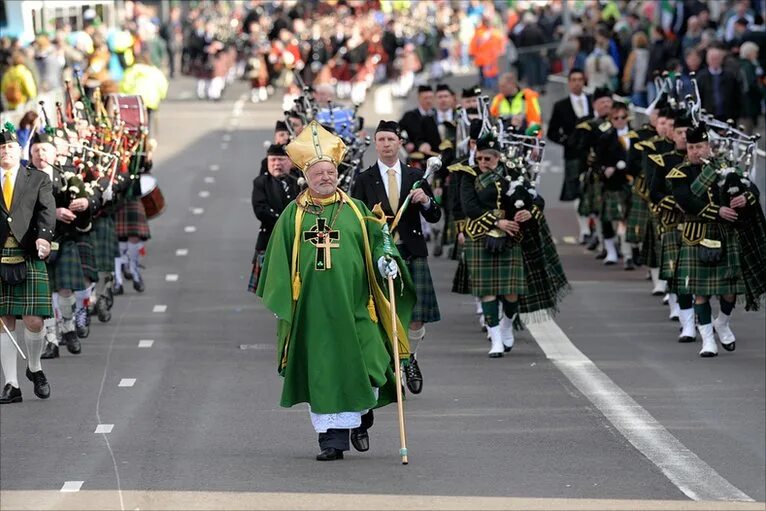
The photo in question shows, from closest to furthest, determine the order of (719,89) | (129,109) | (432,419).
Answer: (432,419) < (129,109) < (719,89)

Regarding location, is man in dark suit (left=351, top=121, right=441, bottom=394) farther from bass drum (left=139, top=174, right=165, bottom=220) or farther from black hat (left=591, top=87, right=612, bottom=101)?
black hat (left=591, top=87, right=612, bottom=101)

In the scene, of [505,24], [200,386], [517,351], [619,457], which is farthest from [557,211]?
[505,24]

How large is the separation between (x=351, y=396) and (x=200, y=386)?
339 cm

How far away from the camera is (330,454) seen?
11.7 metres

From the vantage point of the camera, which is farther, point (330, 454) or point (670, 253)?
point (670, 253)

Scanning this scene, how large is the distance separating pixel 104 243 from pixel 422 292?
4224 millimetres

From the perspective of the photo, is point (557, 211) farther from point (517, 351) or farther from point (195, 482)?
point (195, 482)

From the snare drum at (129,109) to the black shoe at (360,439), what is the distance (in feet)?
22.8

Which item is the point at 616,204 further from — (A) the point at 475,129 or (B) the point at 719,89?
(A) the point at 475,129

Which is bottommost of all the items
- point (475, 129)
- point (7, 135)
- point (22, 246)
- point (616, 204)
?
point (616, 204)

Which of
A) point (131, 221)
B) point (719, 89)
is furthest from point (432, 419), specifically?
point (719, 89)

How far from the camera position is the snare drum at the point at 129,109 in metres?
18.2

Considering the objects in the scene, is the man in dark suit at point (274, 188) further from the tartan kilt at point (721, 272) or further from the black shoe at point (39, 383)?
the tartan kilt at point (721, 272)

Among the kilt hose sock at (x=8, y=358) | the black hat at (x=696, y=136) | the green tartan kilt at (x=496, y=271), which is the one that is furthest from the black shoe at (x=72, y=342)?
the black hat at (x=696, y=136)
